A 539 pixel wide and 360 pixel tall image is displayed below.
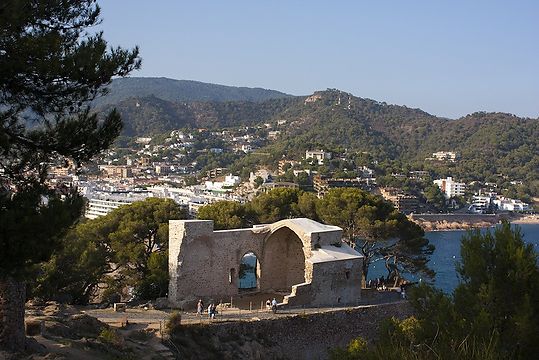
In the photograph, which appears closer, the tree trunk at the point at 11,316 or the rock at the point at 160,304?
the tree trunk at the point at 11,316

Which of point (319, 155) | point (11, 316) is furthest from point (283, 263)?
point (319, 155)

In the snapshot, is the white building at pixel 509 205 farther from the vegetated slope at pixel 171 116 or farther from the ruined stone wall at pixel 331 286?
the vegetated slope at pixel 171 116

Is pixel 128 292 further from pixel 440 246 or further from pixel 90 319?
pixel 440 246

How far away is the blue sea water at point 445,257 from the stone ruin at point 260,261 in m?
5.53

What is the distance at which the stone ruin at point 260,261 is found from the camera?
18875 mm

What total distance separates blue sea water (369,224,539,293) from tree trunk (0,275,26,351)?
16019mm

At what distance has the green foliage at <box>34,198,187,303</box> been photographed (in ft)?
63.2

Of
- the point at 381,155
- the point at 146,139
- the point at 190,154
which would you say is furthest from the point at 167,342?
the point at 146,139

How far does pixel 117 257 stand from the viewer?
21.6 m

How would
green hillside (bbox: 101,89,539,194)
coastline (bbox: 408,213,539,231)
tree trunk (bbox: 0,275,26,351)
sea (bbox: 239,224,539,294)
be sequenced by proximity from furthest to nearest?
green hillside (bbox: 101,89,539,194) → coastline (bbox: 408,213,539,231) → sea (bbox: 239,224,539,294) → tree trunk (bbox: 0,275,26,351)

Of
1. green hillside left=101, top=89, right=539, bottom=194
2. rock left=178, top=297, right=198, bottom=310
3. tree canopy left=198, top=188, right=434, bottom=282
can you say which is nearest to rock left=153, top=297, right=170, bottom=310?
rock left=178, top=297, right=198, bottom=310

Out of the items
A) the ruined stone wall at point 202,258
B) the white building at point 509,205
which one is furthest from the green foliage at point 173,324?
the white building at point 509,205

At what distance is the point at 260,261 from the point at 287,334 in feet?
13.7

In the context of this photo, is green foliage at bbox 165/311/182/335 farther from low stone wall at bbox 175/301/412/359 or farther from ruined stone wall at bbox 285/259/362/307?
ruined stone wall at bbox 285/259/362/307
